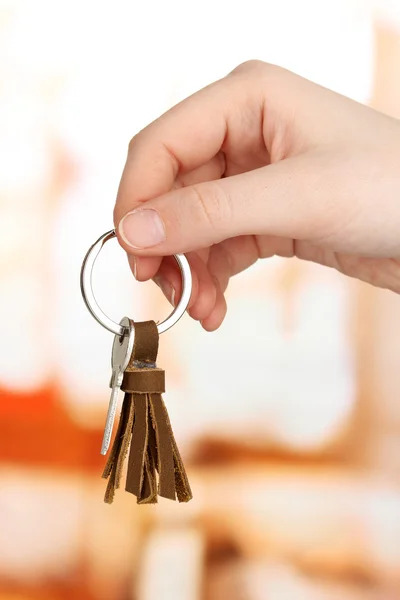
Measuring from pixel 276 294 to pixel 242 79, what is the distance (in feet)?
4.00

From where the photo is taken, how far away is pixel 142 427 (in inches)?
38.3

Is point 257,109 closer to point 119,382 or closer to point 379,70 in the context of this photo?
point 119,382

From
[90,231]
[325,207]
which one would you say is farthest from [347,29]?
[325,207]

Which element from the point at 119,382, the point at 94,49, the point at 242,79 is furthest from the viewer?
the point at 94,49

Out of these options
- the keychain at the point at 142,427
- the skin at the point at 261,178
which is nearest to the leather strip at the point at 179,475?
the keychain at the point at 142,427

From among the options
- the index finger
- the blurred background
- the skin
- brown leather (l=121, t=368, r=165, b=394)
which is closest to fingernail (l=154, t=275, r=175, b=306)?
the skin

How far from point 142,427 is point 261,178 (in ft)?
1.13

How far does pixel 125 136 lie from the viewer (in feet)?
7.48

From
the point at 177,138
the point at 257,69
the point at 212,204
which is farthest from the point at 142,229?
the point at 257,69

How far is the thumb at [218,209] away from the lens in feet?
3.28

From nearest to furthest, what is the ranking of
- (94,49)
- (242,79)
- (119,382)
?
(119,382), (242,79), (94,49)

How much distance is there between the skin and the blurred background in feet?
3.29

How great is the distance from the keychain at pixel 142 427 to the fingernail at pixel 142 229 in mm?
99

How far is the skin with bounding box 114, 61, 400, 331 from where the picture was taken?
3.30 ft
